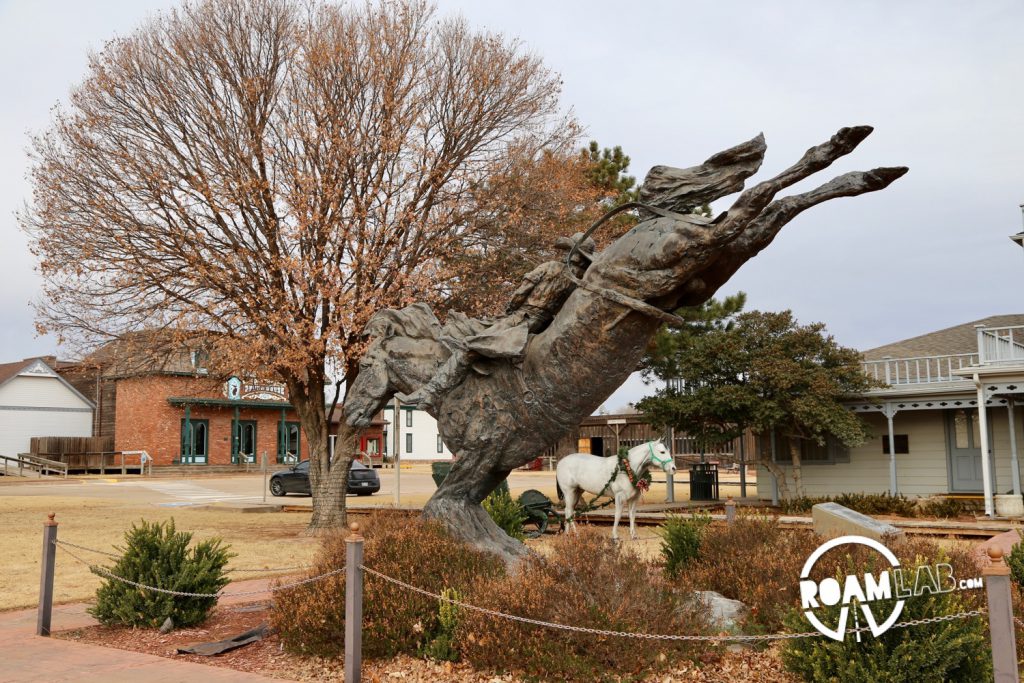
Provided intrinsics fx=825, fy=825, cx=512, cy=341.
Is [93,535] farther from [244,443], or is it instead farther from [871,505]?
[244,443]

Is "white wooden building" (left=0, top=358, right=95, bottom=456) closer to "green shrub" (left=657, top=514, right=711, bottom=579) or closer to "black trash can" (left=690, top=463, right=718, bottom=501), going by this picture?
"black trash can" (left=690, top=463, right=718, bottom=501)

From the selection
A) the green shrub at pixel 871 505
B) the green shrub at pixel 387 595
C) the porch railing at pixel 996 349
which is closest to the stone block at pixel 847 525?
the green shrub at pixel 387 595

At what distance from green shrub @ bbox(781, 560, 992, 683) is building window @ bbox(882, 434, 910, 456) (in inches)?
779

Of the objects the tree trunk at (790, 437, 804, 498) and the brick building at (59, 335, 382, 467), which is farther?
the brick building at (59, 335, 382, 467)

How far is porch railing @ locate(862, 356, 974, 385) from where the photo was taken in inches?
864

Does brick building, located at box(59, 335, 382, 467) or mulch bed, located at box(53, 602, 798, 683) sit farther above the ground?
brick building, located at box(59, 335, 382, 467)

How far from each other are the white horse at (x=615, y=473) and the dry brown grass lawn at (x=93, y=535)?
489 cm

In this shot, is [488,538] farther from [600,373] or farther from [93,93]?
[93,93]

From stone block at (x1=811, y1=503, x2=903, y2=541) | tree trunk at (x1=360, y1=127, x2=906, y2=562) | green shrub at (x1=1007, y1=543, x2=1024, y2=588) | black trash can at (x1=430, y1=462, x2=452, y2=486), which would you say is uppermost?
tree trunk at (x1=360, y1=127, x2=906, y2=562)

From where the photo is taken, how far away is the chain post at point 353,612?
19.2 ft

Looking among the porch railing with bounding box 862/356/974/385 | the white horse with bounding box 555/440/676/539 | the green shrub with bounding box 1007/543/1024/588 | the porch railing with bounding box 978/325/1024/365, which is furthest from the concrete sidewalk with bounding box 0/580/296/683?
the porch railing with bounding box 862/356/974/385

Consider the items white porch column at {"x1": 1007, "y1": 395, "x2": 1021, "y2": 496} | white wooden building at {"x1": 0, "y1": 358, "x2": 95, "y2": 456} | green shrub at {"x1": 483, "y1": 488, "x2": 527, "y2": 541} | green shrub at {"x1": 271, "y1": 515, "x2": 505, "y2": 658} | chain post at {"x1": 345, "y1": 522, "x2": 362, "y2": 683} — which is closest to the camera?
chain post at {"x1": 345, "y1": 522, "x2": 362, "y2": 683}

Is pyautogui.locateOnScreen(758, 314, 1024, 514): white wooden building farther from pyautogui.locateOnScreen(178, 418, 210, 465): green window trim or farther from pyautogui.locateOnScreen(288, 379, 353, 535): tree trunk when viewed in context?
pyautogui.locateOnScreen(178, 418, 210, 465): green window trim

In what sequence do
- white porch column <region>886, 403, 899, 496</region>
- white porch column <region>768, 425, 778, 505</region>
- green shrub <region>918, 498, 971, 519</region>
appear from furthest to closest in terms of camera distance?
1. white porch column <region>768, 425, 778, 505</region>
2. white porch column <region>886, 403, 899, 496</region>
3. green shrub <region>918, 498, 971, 519</region>
